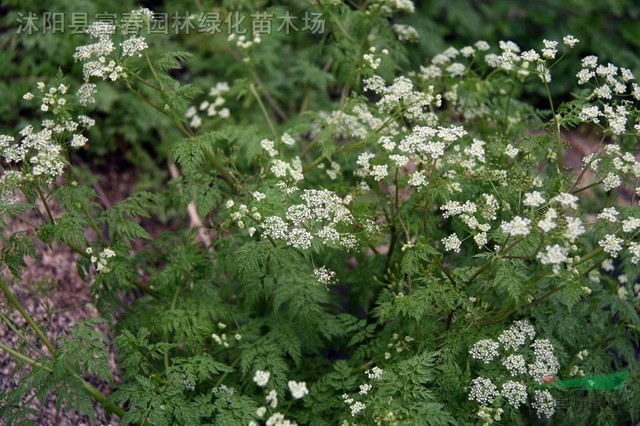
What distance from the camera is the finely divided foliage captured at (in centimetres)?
313

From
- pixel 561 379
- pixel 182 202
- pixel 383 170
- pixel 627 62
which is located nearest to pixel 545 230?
pixel 383 170

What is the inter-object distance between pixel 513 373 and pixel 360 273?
130cm

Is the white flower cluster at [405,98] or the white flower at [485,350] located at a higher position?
the white flower cluster at [405,98]

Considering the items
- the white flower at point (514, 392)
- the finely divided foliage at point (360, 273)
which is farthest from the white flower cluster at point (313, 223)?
the white flower at point (514, 392)

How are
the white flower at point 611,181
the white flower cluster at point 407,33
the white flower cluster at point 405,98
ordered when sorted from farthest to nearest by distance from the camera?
1. the white flower cluster at point 407,33
2. the white flower cluster at point 405,98
3. the white flower at point 611,181

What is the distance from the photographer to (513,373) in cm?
314

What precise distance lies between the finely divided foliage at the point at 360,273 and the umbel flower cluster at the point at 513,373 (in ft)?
0.04

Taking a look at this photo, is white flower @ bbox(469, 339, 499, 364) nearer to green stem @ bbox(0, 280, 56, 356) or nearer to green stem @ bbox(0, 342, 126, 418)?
green stem @ bbox(0, 342, 126, 418)

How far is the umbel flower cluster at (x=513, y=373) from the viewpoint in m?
3.10

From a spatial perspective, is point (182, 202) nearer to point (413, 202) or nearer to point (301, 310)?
point (301, 310)

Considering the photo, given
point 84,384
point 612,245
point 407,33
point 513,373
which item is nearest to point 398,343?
point 513,373

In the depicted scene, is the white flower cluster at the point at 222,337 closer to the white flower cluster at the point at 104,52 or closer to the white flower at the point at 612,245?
the white flower cluster at the point at 104,52

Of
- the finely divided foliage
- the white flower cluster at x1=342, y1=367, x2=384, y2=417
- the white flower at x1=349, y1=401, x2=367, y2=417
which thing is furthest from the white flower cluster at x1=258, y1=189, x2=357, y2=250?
the white flower at x1=349, y1=401, x2=367, y2=417

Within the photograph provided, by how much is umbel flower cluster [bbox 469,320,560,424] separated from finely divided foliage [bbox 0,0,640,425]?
11 millimetres
